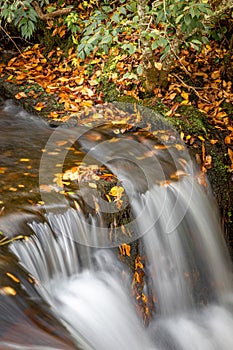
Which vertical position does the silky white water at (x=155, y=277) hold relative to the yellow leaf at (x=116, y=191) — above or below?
below

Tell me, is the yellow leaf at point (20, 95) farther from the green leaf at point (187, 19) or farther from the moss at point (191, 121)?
the green leaf at point (187, 19)

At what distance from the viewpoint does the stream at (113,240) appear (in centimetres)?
385

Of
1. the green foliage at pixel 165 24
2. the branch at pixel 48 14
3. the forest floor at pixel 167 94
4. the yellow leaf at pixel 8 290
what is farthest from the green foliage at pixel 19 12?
the yellow leaf at pixel 8 290

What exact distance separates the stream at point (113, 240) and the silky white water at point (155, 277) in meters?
0.01

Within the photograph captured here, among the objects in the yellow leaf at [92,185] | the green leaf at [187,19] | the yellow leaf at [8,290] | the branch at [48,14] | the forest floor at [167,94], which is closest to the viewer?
the yellow leaf at [8,290]

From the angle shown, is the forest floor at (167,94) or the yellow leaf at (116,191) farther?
the forest floor at (167,94)

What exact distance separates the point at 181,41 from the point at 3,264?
12.1 ft

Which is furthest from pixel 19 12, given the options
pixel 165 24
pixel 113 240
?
pixel 113 240

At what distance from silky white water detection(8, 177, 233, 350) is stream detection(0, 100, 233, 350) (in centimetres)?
1

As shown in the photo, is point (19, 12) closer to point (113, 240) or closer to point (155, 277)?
point (113, 240)

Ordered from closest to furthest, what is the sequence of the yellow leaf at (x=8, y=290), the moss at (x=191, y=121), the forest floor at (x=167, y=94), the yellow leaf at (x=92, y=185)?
the yellow leaf at (x=8, y=290)
the yellow leaf at (x=92, y=185)
the forest floor at (x=167, y=94)
the moss at (x=191, y=121)

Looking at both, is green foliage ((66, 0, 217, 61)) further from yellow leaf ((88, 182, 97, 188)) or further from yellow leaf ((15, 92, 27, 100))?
yellow leaf ((88, 182, 97, 188))

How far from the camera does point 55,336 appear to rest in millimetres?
2768

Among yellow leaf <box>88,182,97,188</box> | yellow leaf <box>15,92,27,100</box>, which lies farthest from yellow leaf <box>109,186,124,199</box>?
yellow leaf <box>15,92,27,100</box>
